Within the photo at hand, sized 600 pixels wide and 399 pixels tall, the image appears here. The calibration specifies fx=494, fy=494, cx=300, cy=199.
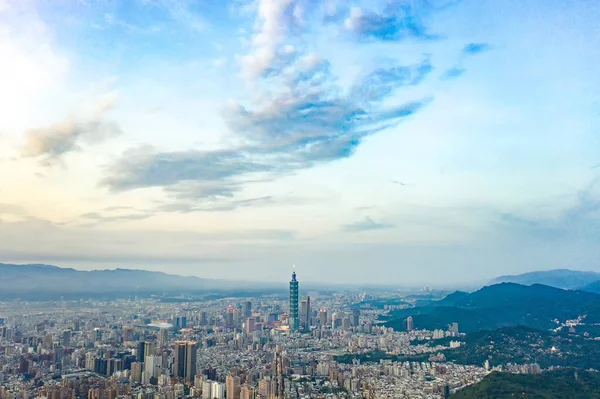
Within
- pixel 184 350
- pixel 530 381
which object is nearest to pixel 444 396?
pixel 530 381

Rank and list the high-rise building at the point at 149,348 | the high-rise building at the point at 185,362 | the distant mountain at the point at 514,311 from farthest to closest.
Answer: the distant mountain at the point at 514,311, the high-rise building at the point at 149,348, the high-rise building at the point at 185,362

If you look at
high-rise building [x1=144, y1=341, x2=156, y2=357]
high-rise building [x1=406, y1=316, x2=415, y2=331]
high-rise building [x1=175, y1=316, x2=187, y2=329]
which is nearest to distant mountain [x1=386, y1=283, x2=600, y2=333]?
high-rise building [x1=406, y1=316, x2=415, y2=331]

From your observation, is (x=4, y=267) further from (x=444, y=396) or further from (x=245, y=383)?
(x=444, y=396)

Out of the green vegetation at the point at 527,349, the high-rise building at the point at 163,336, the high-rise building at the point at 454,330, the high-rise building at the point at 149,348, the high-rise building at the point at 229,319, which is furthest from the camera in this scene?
the high-rise building at the point at 229,319

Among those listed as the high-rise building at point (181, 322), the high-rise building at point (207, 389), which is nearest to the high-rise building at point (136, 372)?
the high-rise building at point (207, 389)

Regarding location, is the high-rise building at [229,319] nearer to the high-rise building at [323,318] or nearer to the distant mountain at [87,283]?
the high-rise building at [323,318]

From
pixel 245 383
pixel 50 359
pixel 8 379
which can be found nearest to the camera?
pixel 8 379

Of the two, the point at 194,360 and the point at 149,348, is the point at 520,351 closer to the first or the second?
the point at 194,360
